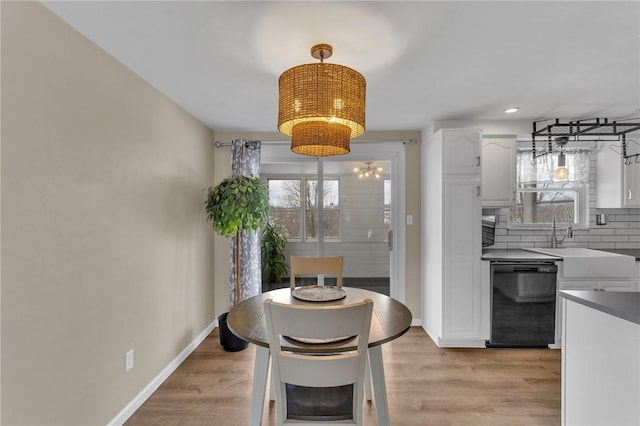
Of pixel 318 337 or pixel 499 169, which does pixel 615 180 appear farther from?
pixel 318 337

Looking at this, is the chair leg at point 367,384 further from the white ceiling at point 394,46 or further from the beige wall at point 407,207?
the white ceiling at point 394,46

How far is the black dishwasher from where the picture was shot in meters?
3.13

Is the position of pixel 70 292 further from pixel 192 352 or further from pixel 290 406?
pixel 192 352

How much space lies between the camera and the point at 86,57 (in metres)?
1.76

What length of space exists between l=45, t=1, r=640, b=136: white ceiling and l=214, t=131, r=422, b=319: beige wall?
976 mm

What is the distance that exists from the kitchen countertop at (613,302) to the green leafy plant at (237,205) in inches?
95.3

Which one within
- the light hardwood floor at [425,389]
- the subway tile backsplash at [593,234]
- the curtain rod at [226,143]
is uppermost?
the curtain rod at [226,143]

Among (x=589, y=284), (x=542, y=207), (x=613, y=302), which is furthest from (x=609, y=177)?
(x=613, y=302)

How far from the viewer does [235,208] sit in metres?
2.98

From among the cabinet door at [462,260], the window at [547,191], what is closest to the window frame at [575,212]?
the window at [547,191]

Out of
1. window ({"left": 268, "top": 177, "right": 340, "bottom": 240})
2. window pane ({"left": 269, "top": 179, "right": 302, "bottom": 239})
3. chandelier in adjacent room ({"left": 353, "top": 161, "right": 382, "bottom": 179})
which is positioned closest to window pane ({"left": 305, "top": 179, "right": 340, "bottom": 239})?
window ({"left": 268, "top": 177, "right": 340, "bottom": 240})

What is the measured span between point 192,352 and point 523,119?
161 inches

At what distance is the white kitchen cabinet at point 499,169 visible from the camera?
3332mm

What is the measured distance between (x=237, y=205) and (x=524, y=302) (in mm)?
2951
